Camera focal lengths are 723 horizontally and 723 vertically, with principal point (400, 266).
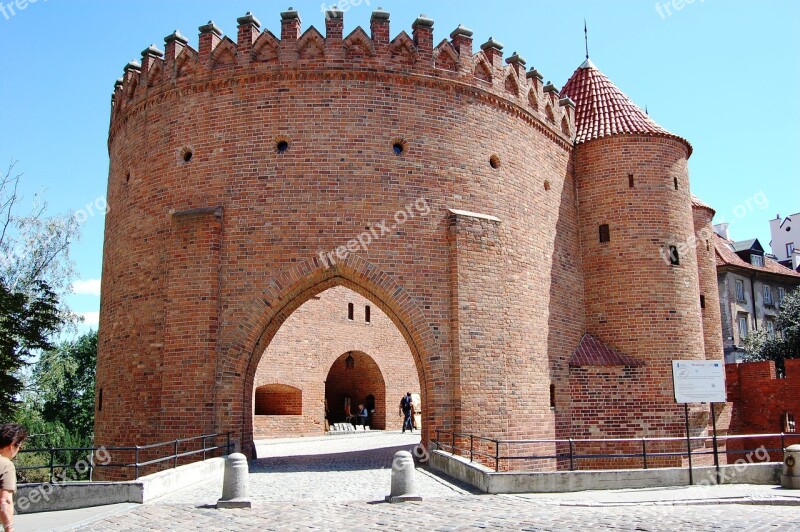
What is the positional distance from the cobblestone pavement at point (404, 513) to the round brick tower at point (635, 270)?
683 centimetres

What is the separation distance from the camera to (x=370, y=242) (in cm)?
1412

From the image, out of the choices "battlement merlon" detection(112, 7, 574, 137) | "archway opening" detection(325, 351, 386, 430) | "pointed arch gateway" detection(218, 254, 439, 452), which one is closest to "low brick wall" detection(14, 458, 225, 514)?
"pointed arch gateway" detection(218, 254, 439, 452)

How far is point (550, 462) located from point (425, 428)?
3.24 metres

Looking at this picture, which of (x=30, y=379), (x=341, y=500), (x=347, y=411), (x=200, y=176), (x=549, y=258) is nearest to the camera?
(x=341, y=500)

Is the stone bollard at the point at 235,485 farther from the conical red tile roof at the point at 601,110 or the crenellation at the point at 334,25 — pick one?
the conical red tile roof at the point at 601,110

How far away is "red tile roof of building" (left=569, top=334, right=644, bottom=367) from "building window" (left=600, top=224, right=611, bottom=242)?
2.51 metres

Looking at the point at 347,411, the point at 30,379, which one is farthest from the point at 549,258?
the point at 30,379

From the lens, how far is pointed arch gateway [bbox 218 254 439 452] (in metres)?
13.6

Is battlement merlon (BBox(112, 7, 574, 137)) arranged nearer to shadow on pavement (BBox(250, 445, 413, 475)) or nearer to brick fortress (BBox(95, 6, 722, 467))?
brick fortress (BBox(95, 6, 722, 467))

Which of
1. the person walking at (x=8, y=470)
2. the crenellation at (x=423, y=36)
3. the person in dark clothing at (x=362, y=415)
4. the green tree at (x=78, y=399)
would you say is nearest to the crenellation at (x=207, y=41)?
the crenellation at (x=423, y=36)

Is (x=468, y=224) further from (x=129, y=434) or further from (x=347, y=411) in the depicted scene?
(x=347, y=411)

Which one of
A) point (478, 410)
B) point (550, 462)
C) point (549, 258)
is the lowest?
point (550, 462)

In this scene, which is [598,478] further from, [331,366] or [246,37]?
[331,366]

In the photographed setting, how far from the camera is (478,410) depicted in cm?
1375
